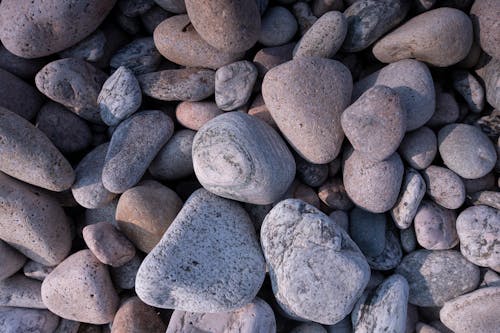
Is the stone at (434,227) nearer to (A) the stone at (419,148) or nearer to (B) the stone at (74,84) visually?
(A) the stone at (419,148)

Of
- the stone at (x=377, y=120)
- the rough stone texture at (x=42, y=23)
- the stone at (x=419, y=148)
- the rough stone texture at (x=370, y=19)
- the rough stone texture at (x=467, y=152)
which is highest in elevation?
the rough stone texture at (x=42, y=23)

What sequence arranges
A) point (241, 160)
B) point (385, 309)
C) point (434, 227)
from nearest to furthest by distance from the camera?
point (241, 160) → point (385, 309) → point (434, 227)

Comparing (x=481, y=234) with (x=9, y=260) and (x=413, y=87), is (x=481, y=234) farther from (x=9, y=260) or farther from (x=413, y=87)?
(x=9, y=260)

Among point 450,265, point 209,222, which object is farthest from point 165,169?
point 450,265

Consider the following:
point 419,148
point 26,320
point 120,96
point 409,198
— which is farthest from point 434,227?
point 26,320

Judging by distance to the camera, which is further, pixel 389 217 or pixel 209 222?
A: pixel 389 217

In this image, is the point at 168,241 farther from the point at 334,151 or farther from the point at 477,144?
the point at 477,144

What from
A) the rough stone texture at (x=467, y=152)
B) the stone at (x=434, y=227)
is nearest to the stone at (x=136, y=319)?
the stone at (x=434, y=227)
